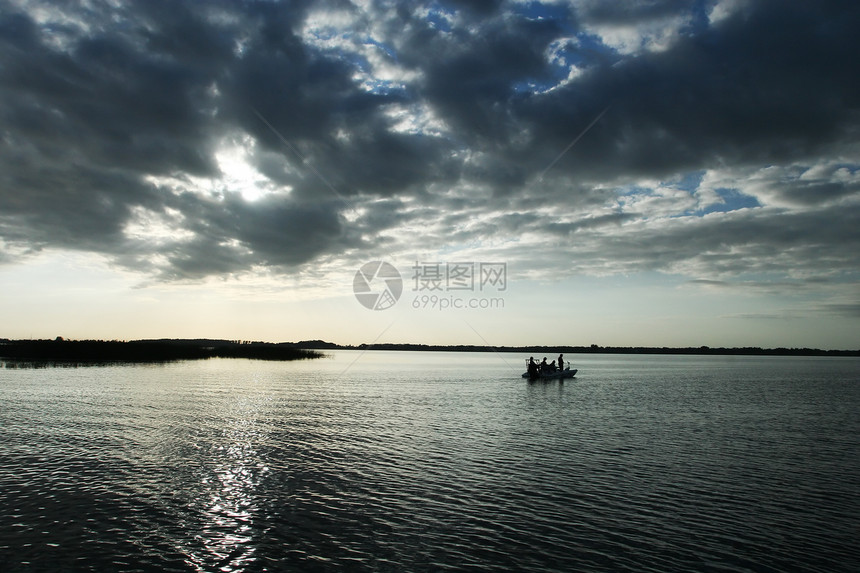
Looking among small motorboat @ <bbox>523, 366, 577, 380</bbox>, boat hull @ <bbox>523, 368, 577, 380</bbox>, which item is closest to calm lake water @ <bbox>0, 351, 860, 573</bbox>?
small motorboat @ <bbox>523, 366, 577, 380</bbox>

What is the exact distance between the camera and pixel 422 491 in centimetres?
1925

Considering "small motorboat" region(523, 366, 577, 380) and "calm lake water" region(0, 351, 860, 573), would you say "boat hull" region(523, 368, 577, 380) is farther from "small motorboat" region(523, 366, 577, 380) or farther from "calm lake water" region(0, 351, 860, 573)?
"calm lake water" region(0, 351, 860, 573)

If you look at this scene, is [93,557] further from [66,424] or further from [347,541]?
[66,424]

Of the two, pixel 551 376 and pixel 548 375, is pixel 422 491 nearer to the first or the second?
pixel 548 375

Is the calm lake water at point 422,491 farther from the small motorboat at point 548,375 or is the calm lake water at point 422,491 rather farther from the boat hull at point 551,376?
the boat hull at point 551,376

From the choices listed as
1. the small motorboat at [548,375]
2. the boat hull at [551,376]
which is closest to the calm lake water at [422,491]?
the small motorboat at [548,375]

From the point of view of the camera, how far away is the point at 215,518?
641 inches

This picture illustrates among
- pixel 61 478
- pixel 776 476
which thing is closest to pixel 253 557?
pixel 61 478

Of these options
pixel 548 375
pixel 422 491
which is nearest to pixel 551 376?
pixel 548 375

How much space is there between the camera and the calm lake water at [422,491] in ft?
45.0

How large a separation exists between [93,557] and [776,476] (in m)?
25.1

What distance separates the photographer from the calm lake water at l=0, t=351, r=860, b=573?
45.0ft

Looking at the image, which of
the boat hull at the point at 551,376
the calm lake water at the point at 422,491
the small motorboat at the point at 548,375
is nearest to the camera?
the calm lake water at the point at 422,491

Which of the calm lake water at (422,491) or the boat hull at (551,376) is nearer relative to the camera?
the calm lake water at (422,491)
